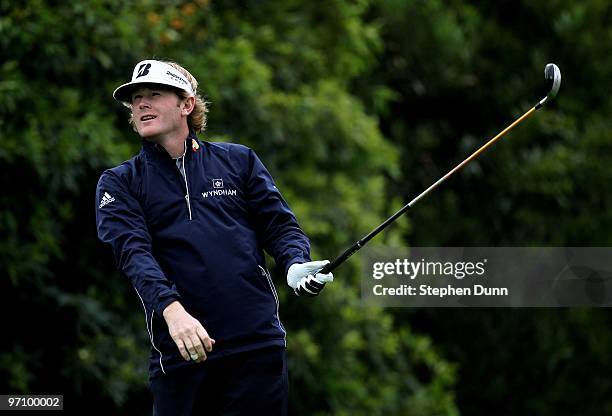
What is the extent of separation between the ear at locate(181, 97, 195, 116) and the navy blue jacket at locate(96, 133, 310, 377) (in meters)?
0.17

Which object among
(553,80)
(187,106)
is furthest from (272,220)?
(553,80)

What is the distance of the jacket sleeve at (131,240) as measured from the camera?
451 centimetres

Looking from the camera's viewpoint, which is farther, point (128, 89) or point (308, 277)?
point (128, 89)

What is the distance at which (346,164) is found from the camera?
11336 millimetres

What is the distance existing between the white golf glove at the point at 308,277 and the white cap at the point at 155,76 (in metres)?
0.83

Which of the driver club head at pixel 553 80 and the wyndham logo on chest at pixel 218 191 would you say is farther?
the driver club head at pixel 553 80

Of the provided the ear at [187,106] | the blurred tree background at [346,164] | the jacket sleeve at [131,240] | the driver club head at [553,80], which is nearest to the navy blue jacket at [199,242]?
the jacket sleeve at [131,240]

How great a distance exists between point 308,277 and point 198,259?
0.40m

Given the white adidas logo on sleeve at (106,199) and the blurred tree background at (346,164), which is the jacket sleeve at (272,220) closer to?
the white adidas logo on sleeve at (106,199)

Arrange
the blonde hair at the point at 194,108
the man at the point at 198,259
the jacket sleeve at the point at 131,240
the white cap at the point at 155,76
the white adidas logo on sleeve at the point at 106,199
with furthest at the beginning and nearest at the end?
the blonde hair at the point at 194,108
the white cap at the point at 155,76
the white adidas logo on sleeve at the point at 106,199
the man at the point at 198,259
the jacket sleeve at the point at 131,240

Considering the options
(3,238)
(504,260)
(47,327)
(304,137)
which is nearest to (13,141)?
(3,238)

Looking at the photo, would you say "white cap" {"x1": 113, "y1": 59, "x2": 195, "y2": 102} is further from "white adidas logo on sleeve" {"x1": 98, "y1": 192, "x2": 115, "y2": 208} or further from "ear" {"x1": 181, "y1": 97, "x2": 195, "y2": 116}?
"white adidas logo on sleeve" {"x1": 98, "y1": 192, "x2": 115, "y2": 208}

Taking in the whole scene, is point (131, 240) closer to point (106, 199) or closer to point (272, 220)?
point (106, 199)

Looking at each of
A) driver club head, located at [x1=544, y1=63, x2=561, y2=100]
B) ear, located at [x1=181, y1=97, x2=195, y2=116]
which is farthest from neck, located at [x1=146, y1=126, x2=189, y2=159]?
driver club head, located at [x1=544, y1=63, x2=561, y2=100]
